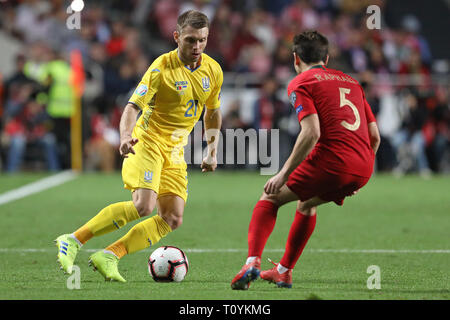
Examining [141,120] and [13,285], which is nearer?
[13,285]

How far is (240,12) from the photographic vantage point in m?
20.3

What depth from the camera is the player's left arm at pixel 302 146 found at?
216 inches

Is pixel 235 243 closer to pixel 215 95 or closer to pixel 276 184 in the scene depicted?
pixel 215 95

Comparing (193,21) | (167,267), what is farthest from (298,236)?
(193,21)

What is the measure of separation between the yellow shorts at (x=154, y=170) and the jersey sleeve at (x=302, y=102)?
1.25m

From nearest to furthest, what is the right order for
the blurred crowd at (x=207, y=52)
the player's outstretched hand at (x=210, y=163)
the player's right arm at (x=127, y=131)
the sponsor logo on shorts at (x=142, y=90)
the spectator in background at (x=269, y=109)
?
the player's right arm at (x=127, y=131)
the sponsor logo on shorts at (x=142, y=90)
the player's outstretched hand at (x=210, y=163)
the blurred crowd at (x=207, y=52)
the spectator in background at (x=269, y=109)

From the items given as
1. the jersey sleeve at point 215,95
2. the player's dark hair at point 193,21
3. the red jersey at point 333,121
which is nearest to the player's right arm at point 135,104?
the player's dark hair at point 193,21

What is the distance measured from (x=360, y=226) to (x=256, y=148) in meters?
7.31

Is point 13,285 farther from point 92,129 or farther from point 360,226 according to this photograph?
point 92,129

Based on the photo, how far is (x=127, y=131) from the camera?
6.00m

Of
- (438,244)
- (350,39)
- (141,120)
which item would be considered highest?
(350,39)

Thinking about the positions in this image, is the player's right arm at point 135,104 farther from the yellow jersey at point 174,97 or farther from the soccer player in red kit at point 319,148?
the soccer player in red kit at point 319,148

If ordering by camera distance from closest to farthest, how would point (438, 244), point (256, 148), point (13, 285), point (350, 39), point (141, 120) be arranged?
point (13, 285), point (141, 120), point (438, 244), point (256, 148), point (350, 39)
